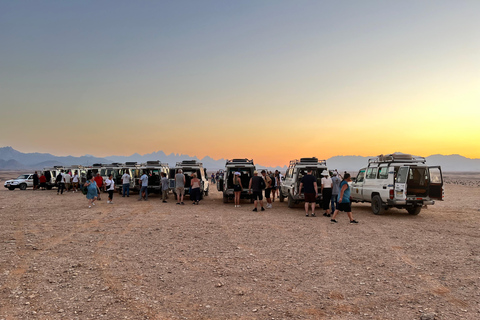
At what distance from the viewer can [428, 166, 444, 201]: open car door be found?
13195 millimetres

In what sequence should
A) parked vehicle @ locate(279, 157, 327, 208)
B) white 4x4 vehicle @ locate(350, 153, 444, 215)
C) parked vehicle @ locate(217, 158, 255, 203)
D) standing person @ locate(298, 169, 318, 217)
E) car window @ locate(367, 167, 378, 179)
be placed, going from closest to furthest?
standing person @ locate(298, 169, 318, 217)
white 4x4 vehicle @ locate(350, 153, 444, 215)
car window @ locate(367, 167, 378, 179)
parked vehicle @ locate(279, 157, 327, 208)
parked vehicle @ locate(217, 158, 255, 203)

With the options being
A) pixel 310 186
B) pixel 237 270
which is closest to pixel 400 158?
pixel 310 186

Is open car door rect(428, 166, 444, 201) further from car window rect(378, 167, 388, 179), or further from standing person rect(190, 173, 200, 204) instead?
standing person rect(190, 173, 200, 204)

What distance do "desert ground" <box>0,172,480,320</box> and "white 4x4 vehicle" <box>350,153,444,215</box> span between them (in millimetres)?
1951

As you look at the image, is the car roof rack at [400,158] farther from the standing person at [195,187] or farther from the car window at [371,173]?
the standing person at [195,187]

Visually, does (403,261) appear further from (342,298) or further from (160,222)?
(160,222)

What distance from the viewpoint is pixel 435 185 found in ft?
43.6

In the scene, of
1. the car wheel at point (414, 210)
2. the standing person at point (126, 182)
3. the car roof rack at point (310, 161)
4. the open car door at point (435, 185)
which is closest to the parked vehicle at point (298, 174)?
the car roof rack at point (310, 161)

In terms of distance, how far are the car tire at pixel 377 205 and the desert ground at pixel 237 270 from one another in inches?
93.1

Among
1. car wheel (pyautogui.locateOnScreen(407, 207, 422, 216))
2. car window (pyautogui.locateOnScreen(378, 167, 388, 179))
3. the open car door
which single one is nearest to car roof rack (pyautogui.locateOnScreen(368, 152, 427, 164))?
car window (pyautogui.locateOnScreen(378, 167, 388, 179))

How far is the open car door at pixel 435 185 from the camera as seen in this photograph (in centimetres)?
1320

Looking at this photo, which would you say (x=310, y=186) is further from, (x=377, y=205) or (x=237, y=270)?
(x=237, y=270)

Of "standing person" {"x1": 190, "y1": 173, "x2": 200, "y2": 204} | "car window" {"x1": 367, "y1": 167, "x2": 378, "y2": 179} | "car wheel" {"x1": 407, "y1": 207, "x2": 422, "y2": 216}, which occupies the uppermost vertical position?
"car window" {"x1": 367, "y1": 167, "x2": 378, "y2": 179}

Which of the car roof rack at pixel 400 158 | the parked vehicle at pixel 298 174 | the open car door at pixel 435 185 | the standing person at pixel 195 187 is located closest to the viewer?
the open car door at pixel 435 185
